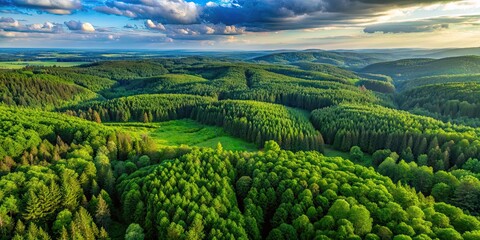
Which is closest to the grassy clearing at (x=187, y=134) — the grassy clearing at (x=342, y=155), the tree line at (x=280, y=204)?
the grassy clearing at (x=342, y=155)

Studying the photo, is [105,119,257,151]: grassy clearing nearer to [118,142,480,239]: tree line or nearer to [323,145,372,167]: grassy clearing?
[323,145,372,167]: grassy clearing

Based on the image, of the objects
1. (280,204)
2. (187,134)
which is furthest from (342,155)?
→ (187,134)

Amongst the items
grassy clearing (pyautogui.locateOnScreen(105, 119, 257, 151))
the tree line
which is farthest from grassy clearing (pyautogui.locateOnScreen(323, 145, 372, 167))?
the tree line

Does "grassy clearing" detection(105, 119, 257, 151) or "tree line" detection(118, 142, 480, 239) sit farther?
"grassy clearing" detection(105, 119, 257, 151)

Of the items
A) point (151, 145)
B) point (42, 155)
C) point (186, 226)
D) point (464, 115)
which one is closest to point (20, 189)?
point (42, 155)

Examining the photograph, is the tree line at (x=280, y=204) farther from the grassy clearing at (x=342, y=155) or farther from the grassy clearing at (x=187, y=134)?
the grassy clearing at (x=187, y=134)

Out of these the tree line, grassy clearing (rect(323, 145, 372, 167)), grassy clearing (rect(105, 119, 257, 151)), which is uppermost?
the tree line

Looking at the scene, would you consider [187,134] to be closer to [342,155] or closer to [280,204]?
[342,155]

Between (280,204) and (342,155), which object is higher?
(280,204)

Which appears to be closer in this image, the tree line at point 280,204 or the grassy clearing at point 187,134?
the tree line at point 280,204
